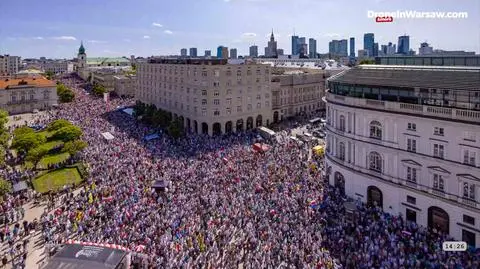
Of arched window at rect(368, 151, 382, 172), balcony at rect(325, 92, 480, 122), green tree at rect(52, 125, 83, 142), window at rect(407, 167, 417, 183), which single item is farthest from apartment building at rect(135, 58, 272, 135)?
window at rect(407, 167, 417, 183)

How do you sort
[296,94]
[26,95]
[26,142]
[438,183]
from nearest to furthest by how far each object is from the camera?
[438,183] < [26,142] < [296,94] < [26,95]

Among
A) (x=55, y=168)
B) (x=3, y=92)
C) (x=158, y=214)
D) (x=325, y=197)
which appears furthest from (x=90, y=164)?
(x=3, y=92)

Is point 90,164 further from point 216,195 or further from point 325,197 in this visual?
point 325,197

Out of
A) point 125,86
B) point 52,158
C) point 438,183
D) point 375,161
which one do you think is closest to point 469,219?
point 438,183

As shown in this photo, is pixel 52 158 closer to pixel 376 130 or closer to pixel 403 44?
pixel 376 130

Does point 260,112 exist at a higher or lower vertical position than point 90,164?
higher

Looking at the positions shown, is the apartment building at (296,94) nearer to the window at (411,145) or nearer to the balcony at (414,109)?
the balcony at (414,109)
